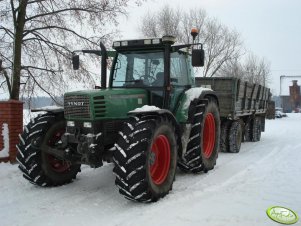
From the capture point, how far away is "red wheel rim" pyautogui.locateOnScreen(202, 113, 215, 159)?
25.9ft

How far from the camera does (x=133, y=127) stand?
17.6 feet

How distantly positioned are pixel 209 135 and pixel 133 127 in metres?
3.07

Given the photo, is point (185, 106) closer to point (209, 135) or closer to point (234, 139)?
point (209, 135)

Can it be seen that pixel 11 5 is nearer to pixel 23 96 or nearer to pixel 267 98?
pixel 23 96

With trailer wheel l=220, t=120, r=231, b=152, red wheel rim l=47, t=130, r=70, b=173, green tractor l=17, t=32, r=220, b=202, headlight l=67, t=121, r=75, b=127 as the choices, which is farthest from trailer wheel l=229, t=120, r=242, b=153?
headlight l=67, t=121, r=75, b=127

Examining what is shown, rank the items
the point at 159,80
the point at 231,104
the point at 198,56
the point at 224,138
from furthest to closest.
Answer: the point at 224,138 < the point at 231,104 < the point at 159,80 < the point at 198,56

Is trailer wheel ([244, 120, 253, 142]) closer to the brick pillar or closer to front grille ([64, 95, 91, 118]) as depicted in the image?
the brick pillar

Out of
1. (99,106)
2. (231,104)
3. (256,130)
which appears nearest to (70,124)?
(99,106)

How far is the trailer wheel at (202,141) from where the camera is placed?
6965 millimetres

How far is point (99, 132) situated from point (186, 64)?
2.40m

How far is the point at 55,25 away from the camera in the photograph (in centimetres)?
1063

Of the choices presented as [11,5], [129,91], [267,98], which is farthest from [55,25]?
[267,98]

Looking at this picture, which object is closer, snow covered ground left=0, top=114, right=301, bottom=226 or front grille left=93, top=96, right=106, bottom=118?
snow covered ground left=0, top=114, right=301, bottom=226

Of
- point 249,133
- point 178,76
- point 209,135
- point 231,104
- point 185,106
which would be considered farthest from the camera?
point 249,133
